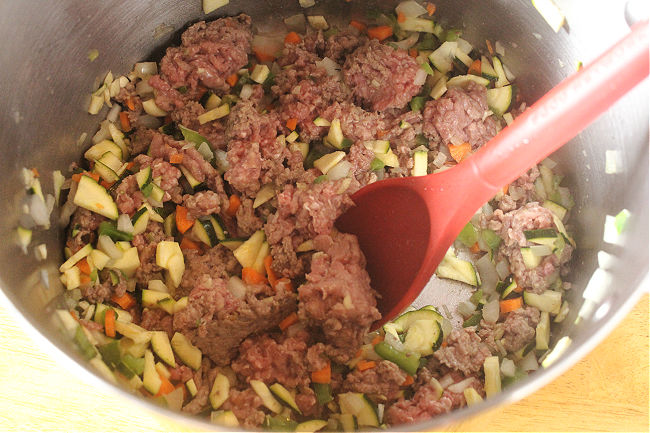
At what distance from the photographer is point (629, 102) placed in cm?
176

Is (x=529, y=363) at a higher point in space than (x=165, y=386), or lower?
lower

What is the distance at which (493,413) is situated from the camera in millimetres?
1690

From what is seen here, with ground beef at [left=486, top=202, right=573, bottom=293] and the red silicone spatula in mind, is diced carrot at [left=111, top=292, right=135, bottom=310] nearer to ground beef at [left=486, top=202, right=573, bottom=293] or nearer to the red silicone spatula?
the red silicone spatula

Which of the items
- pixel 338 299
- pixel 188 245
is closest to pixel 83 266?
pixel 188 245

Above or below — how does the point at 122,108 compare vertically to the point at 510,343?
above

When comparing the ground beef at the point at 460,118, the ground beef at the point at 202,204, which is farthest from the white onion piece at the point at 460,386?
the ground beef at the point at 202,204

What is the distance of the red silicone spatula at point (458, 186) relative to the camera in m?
1.39

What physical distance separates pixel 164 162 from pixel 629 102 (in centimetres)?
151

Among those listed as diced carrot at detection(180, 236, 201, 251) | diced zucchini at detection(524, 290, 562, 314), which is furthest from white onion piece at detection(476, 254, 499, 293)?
diced carrot at detection(180, 236, 201, 251)

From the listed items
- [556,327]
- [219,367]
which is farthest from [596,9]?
[219,367]

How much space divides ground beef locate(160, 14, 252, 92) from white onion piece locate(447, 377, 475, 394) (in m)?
1.33

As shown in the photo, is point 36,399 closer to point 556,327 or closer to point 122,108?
point 122,108

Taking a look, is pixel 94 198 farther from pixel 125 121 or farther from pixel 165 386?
pixel 165 386

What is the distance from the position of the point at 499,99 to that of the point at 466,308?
2.59 ft
